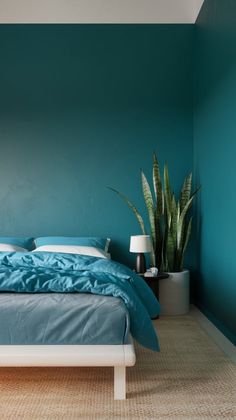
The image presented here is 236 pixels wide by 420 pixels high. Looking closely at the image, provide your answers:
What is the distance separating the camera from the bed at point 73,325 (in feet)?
8.39

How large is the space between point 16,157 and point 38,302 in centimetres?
290

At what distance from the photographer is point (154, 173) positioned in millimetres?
4859

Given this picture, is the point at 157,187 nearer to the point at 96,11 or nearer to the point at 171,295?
Result: the point at 171,295

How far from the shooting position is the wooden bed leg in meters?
2.59

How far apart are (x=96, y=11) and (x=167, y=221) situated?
2.45m

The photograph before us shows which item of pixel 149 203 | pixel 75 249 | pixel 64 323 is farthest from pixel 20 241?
pixel 64 323

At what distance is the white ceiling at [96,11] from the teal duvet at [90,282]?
10.0 ft

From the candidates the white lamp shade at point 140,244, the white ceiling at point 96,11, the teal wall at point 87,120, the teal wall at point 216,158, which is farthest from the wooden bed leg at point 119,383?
the white ceiling at point 96,11

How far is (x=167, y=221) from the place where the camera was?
4.86m

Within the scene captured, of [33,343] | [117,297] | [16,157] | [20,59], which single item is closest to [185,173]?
[16,157]

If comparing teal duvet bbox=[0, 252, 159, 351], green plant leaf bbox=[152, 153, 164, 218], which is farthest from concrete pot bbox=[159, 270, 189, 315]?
teal duvet bbox=[0, 252, 159, 351]

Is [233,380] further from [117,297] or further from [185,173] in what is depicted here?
[185,173]

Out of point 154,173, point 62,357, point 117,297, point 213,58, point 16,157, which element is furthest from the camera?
point 16,157

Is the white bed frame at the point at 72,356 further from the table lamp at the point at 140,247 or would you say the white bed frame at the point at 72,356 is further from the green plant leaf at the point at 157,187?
the green plant leaf at the point at 157,187
